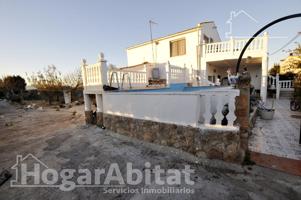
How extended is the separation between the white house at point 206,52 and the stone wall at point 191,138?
6.51m

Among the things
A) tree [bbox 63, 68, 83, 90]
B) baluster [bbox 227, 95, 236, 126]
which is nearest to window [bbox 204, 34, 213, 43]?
baluster [bbox 227, 95, 236, 126]

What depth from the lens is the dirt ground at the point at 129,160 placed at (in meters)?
2.10

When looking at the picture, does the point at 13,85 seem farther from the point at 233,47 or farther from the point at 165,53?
the point at 233,47

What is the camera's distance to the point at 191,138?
10.3 ft

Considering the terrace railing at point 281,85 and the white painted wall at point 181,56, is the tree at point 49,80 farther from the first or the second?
the terrace railing at point 281,85

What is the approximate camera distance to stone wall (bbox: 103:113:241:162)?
272cm

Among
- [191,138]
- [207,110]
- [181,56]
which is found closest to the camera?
[207,110]

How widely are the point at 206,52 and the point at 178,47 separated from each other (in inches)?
97.4

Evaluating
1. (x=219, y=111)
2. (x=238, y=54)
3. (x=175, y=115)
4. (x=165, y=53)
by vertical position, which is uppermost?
(x=165, y=53)

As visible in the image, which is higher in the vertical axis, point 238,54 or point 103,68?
point 238,54

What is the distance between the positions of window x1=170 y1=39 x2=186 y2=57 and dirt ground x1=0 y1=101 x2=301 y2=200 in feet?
29.9

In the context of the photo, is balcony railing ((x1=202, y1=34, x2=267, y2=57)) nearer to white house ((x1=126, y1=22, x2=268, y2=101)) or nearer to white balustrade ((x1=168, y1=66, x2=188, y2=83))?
white house ((x1=126, y1=22, x2=268, y2=101))

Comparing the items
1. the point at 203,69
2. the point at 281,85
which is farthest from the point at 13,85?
the point at 281,85

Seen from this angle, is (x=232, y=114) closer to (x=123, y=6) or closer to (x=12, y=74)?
(x=123, y=6)
